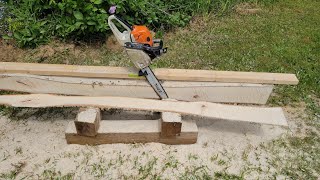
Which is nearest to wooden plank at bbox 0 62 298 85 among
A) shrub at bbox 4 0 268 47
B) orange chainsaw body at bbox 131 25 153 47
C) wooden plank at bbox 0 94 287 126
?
wooden plank at bbox 0 94 287 126

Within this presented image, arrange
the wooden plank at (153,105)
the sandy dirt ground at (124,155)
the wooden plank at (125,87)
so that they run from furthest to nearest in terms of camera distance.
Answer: the wooden plank at (125,87)
the wooden plank at (153,105)
the sandy dirt ground at (124,155)

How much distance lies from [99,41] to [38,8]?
88 centimetres

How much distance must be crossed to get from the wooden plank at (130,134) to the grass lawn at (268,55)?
46 centimetres

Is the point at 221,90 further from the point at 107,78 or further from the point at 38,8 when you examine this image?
the point at 38,8

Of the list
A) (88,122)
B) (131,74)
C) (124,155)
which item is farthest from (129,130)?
(131,74)

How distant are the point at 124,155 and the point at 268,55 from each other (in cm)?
270

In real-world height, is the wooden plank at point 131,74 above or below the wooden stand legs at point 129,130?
above

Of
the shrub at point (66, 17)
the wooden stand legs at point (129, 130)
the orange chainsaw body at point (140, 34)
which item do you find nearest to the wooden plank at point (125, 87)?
the wooden stand legs at point (129, 130)

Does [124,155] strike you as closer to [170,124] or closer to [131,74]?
[170,124]

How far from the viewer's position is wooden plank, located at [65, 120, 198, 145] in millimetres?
2943

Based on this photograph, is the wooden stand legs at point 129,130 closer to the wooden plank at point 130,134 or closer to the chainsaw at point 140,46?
the wooden plank at point 130,134

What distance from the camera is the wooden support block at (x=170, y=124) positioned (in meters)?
2.84

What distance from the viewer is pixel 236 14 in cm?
565

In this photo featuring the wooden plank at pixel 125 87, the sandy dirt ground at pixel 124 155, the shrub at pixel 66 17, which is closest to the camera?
the sandy dirt ground at pixel 124 155
